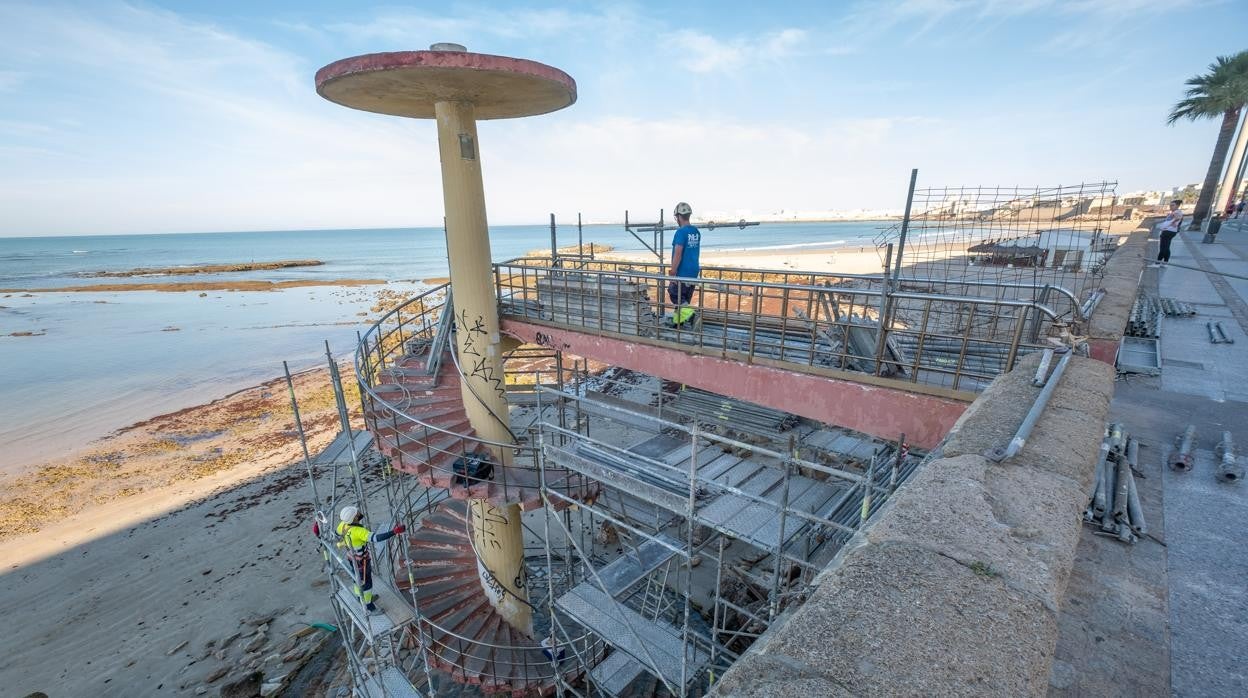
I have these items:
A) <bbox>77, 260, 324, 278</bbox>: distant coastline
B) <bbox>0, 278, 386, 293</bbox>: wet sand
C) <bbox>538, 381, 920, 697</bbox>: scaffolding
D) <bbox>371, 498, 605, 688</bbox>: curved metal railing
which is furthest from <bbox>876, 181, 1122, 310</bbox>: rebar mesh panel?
<bbox>77, 260, 324, 278</bbox>: distant coastline

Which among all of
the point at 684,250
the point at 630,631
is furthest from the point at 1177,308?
the point at 630,631

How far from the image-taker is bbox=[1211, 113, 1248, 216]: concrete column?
2966 cm

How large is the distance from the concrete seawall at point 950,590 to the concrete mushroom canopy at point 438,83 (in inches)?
244

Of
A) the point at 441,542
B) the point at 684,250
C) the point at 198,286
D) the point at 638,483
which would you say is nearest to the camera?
the point at 638,483

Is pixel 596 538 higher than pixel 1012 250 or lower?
lower

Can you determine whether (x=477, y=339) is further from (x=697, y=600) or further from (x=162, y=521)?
(x=162, y=521)

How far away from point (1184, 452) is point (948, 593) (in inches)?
187

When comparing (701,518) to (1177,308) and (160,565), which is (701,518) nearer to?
(1177,308)

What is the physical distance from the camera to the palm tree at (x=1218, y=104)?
88.8 ft

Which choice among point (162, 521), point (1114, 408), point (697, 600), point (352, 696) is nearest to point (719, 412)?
point (697, 600)

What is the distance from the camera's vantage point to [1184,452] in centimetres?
464

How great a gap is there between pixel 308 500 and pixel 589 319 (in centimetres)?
1395

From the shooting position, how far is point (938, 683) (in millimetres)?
1600

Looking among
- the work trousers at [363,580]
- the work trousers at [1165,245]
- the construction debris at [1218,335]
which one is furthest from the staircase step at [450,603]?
the work trousers at [1165,245]
